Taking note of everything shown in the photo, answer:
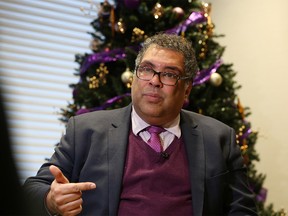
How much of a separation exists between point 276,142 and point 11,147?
113 inches

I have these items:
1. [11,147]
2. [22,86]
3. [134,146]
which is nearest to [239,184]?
[134,146]

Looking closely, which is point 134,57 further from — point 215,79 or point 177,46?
point 177,46

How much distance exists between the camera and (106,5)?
8.80 feet

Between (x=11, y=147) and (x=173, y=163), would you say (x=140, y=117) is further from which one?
(x=11, y=147)

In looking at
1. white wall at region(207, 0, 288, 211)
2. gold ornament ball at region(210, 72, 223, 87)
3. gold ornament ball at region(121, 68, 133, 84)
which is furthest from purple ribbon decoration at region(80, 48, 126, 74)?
white wall at region(207, 0, 288, 211)

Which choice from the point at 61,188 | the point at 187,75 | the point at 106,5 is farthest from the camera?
the point at 106,5

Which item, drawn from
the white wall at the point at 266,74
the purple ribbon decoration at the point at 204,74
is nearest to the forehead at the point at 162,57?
the purple ribbon decoration at the point at 204,74

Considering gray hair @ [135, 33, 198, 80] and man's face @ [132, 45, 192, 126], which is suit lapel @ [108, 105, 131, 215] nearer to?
man's face @ [132, 45, 192, 126]

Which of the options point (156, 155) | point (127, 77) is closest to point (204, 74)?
point (127, 77)

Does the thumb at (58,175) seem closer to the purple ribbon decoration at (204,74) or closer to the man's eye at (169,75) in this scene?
the man's eye at (169,75)

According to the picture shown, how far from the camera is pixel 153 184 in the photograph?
168 cm

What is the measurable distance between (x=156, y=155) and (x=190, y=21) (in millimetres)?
1168

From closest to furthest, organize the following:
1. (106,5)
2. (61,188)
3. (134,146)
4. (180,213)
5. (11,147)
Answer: (11,147) < (61,188) < (180,213) < (134,146) < (106,5)

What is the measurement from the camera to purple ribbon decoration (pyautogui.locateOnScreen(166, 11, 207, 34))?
2588 millimetres
